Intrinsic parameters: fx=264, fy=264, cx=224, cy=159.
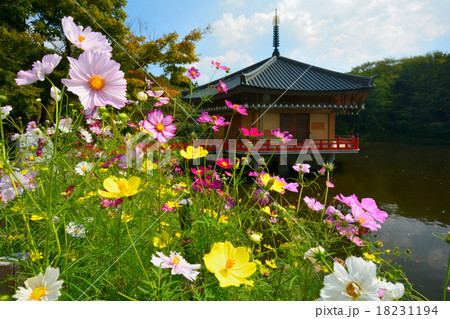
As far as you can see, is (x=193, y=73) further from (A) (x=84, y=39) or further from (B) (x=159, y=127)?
(A) (x=84, y=39)

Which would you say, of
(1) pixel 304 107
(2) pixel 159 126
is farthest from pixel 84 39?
(1) pixel 304 107

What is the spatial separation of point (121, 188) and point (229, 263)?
28cm

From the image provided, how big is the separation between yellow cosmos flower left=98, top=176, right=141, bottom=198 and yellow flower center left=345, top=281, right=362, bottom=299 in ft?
1.45

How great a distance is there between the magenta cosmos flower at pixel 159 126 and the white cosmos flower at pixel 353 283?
21.4 inches

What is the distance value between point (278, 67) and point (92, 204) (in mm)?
9944

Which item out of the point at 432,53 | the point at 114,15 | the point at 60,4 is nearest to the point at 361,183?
the point at 114,15

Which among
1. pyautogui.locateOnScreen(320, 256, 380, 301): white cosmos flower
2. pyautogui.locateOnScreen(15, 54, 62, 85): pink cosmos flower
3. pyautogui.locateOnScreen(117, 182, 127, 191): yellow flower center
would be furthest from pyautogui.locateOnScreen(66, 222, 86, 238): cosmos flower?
pyautogui.locateOnScreen(320, 256, 380, 301): white cosmos flower

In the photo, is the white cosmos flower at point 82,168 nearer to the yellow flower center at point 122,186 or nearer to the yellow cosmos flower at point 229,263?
the yellow flower center at point 122,186

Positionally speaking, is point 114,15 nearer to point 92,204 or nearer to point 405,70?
point 92,204

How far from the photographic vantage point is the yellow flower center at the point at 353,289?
1.57 ft

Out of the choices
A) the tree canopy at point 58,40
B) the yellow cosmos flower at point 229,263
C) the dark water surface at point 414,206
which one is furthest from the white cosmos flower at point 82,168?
the tree canopy at point 58,40

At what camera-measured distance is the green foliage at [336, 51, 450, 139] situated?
19344 millimetres

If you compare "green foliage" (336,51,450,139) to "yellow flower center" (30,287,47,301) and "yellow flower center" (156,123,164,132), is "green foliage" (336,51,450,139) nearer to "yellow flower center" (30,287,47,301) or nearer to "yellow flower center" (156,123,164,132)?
"yellow flower center" (156,123,164,132)

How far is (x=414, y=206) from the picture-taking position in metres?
4.64
